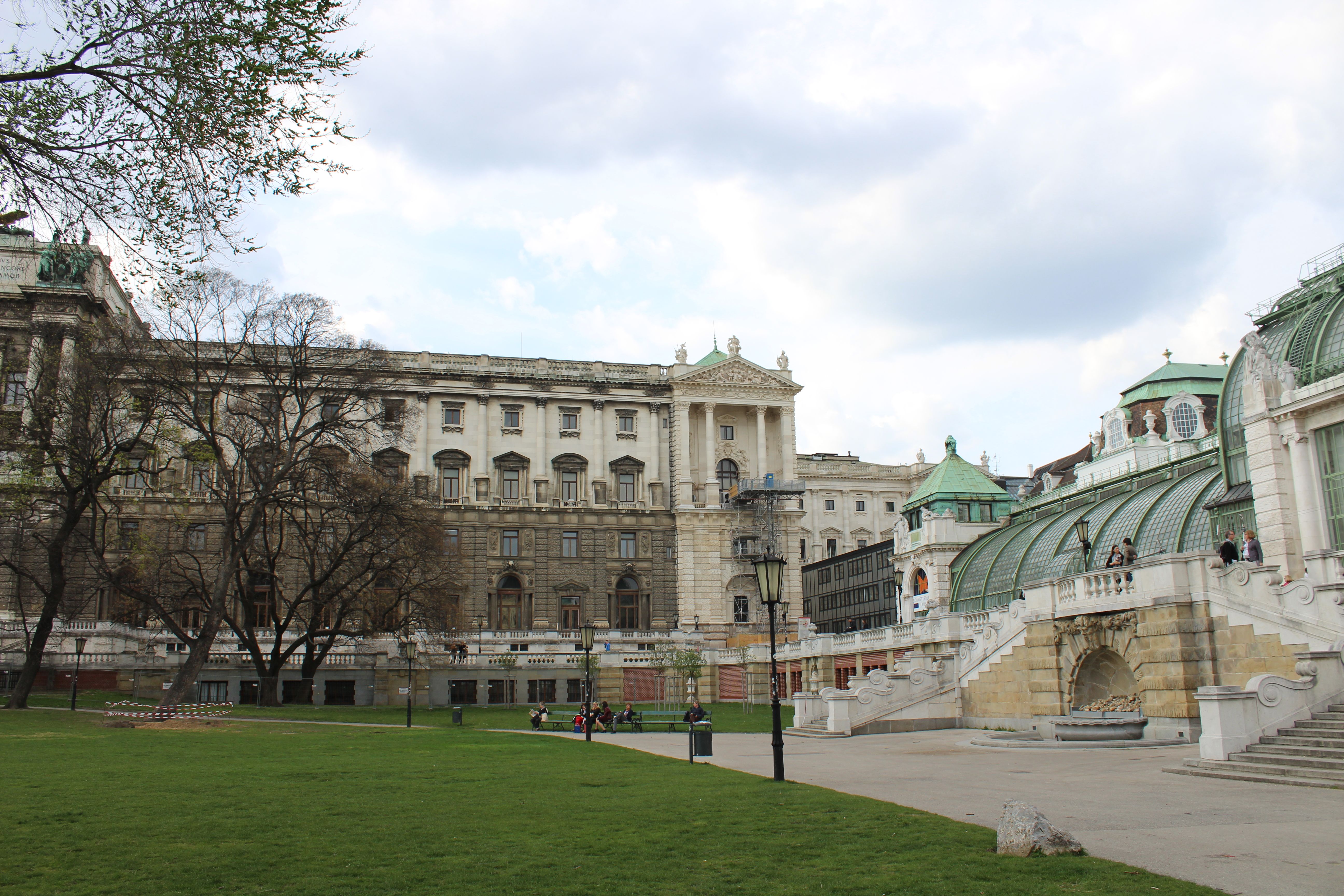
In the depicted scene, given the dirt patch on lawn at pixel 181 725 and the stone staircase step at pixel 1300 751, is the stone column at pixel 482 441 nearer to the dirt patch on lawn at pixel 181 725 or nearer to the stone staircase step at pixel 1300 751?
the dirt patch on lawn at pixel 181 725

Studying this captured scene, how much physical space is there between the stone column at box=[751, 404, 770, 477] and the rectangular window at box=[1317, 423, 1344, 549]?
5656 cm

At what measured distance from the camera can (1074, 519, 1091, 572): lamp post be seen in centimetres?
3491

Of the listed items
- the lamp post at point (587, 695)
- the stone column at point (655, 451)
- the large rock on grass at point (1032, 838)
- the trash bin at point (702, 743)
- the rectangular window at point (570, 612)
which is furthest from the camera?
the stone column at point (655, 451)

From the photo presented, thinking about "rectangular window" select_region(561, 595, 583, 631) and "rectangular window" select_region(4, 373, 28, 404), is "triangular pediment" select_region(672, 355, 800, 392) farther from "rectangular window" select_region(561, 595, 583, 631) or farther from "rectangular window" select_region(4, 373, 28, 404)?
"rectangular window" select_region(4, 373, 28, 404)

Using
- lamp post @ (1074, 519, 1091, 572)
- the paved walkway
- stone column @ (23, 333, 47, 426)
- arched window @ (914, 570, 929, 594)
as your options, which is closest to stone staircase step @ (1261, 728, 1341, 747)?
the paved walkway

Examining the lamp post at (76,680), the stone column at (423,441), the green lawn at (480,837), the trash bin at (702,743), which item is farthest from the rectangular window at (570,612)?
the green lawn at (480,837)

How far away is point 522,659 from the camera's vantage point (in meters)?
64.2

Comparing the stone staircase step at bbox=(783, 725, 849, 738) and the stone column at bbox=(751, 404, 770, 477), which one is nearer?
the stone staircase step at bbox=(783, 725, 849, 738)

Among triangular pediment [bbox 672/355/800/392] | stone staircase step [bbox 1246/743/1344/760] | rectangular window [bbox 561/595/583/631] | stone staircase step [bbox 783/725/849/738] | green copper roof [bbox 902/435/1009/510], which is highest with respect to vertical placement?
triangular pediment [bbox 672/355/800/392]

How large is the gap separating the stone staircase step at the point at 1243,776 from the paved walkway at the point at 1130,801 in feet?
0.89

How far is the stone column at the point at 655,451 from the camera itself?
274 ft

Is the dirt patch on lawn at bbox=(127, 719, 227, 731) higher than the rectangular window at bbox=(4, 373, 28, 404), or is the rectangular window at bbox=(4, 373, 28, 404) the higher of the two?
the rectangular window at bbox=(4, 373, 28, 404)

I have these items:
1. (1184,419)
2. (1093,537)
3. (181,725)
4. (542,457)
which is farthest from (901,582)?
(181,725)

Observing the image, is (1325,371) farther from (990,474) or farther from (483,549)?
(990,474)
